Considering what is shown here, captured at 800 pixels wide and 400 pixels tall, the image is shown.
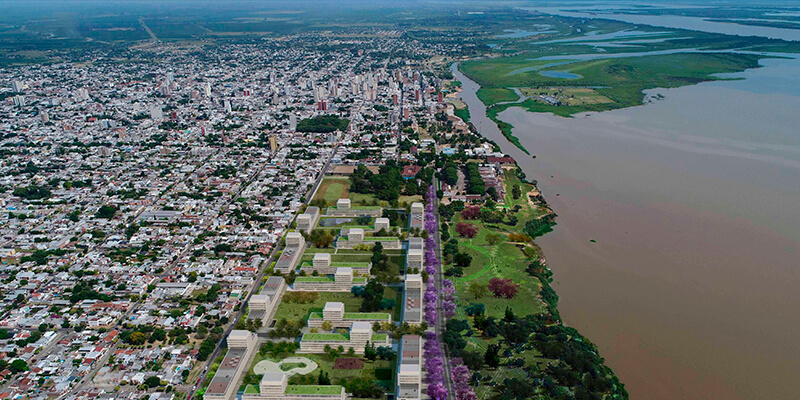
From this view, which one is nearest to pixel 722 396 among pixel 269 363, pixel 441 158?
pixel 269 363

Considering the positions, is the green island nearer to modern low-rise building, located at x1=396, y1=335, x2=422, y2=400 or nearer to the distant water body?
the distant water body

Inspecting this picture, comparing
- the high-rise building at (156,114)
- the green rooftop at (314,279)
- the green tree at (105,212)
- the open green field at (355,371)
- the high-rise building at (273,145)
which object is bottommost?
the open green field at (355,371)

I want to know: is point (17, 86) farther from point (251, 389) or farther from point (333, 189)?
point (251, 389)

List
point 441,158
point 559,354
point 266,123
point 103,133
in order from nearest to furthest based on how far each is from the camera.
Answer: point 559,354 < point 441,158 < point 103,133 < point 266,123

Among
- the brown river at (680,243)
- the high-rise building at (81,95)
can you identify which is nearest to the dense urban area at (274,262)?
the brown river at (680,243)

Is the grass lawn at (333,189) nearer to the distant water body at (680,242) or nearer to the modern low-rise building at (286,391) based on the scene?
the distant water body at (680,242)

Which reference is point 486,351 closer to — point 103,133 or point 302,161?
point 302,161
